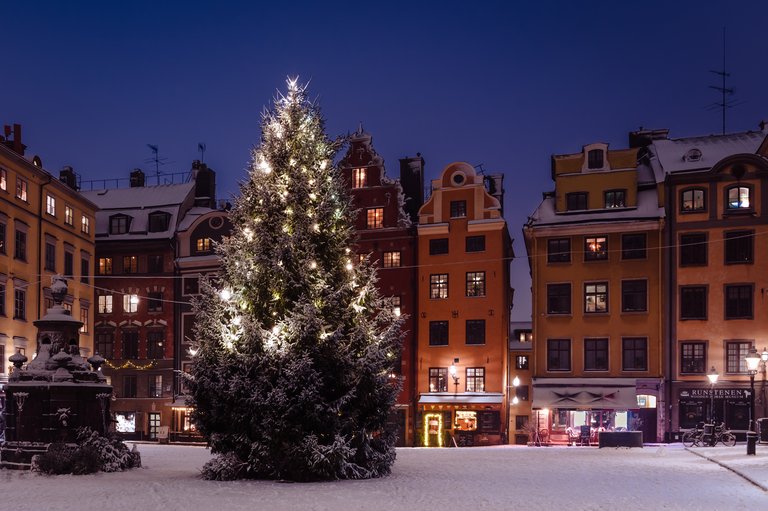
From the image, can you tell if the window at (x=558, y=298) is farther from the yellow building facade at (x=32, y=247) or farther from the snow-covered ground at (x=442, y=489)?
the yellow building facade at (x=32, y=247)

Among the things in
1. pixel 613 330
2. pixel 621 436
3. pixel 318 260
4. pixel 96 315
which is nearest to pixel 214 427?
pixel 318 260

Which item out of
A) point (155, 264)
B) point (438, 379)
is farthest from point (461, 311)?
point (155, 264)

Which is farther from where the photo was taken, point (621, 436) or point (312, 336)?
point (621, 436)

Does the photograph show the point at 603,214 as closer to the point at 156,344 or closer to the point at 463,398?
the point at 463,398

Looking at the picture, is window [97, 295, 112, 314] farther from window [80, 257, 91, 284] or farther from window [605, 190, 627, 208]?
window [605, 190, 627, 208]

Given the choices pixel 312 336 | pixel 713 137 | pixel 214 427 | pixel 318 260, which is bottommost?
pixel 214 427

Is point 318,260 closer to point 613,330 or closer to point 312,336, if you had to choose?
point 312,336

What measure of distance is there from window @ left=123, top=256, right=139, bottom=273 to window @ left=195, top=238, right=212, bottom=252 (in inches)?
170

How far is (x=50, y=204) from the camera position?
5253 centimetres

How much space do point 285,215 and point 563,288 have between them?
A: 2934cm

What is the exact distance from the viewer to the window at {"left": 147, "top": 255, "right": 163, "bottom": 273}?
61.0m

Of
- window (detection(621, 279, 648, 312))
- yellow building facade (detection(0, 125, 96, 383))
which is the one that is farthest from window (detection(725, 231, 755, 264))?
yellow building facade (detection(0, 125, 96, 383))

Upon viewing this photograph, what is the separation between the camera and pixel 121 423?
59.7m

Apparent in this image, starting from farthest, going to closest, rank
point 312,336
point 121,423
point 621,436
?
point 121,423
point 621,436
point 312,336
